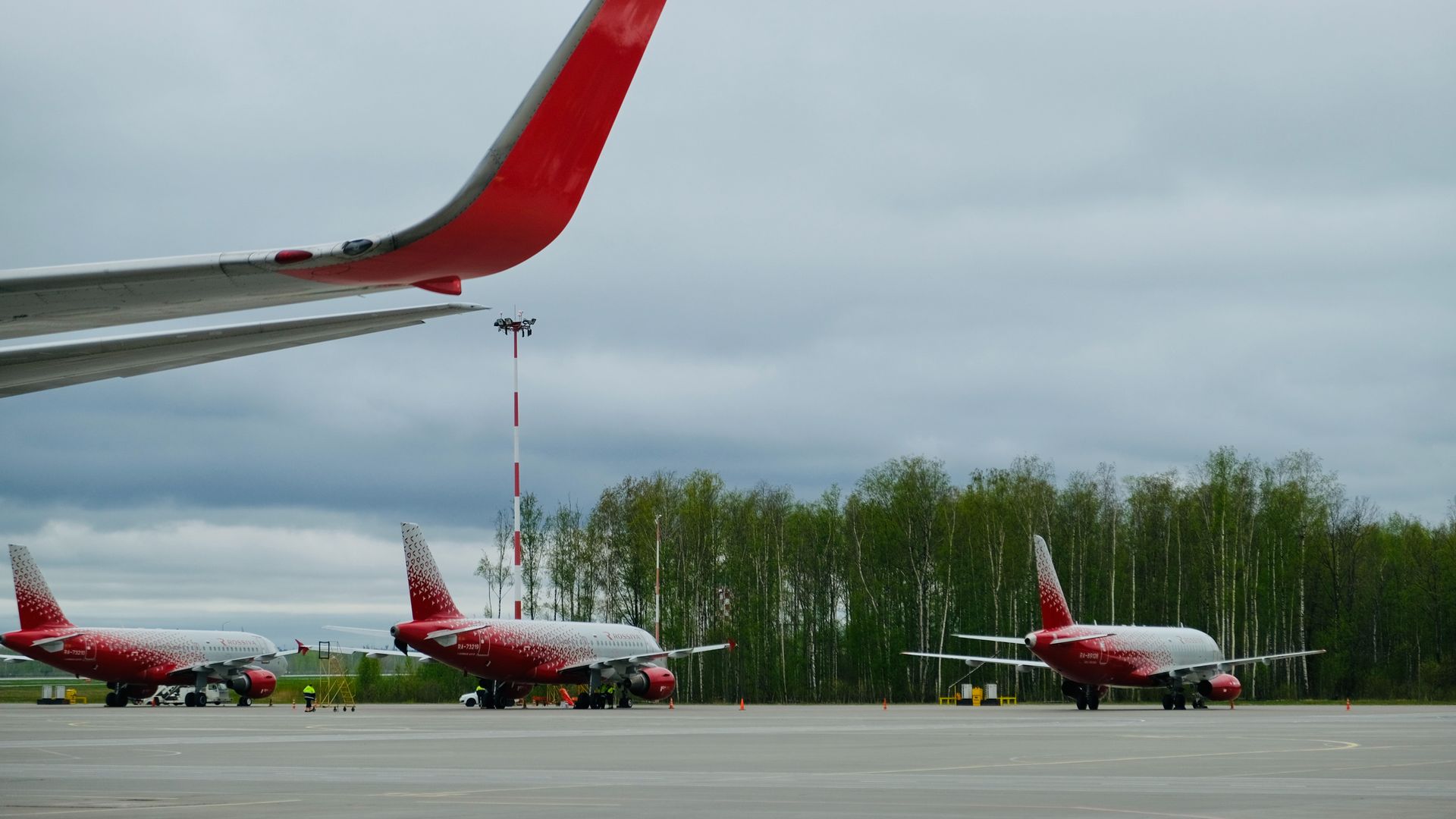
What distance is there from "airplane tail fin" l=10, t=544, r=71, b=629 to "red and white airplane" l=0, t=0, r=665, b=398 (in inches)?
2306

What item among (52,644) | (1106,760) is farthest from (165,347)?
(52,644)

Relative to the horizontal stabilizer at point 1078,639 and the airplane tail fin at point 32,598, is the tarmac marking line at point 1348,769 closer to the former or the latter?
the horizontal stabilizer at point 1078,639

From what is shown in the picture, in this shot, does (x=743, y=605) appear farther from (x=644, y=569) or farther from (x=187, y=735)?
(x=187, y=735)

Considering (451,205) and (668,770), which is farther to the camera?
(668,770)

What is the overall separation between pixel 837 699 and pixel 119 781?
69347mm

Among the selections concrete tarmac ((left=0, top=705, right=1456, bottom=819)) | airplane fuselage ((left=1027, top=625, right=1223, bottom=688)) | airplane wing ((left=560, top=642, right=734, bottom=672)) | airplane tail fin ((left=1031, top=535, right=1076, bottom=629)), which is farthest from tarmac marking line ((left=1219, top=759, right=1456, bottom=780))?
airplane wing ((left=560, top=642, right=734, bottom=672))

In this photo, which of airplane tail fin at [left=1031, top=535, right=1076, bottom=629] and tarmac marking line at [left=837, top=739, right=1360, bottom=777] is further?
airplane tail fin at [left=1031, top=535, right=1076, bottom=629]

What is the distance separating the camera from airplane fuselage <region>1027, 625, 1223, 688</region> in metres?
52.0

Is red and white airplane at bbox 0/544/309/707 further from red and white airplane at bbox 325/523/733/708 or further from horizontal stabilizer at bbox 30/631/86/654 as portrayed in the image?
red and white airplane at bbox 325/523/733/708

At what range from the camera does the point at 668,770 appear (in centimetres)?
1722

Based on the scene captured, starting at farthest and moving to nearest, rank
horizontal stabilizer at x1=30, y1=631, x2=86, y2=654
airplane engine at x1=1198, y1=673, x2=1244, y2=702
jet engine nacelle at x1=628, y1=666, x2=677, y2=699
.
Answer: jet engine nacelle at x1=628, y1=666, x2=677, y2=699 → horizontal stabilizer at x1=30, y1=631, x2=86, y2=654 → airplane engine at x1=1198, y1=673, x2=1244, y2=702

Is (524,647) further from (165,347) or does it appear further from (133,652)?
(165,347)

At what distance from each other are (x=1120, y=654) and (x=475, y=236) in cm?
5103

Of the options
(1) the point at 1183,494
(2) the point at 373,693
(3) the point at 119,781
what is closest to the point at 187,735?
(3) the point at 119,781
